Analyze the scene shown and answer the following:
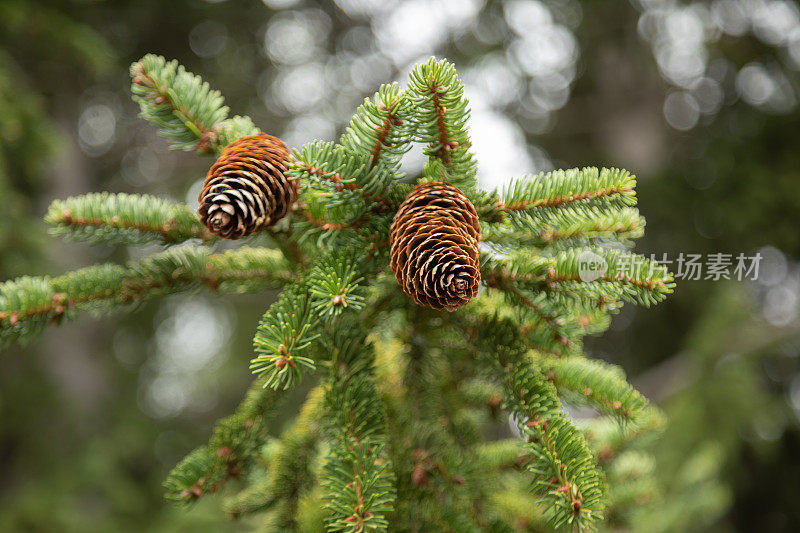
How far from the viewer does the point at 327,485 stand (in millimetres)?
684

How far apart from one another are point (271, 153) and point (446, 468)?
52 centimetres

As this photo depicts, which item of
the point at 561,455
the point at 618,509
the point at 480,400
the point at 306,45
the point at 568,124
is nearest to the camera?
the point at 561,455

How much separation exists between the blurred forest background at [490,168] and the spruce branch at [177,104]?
1.69 m

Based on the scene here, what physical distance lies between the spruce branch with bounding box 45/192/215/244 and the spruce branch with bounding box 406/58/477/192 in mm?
388

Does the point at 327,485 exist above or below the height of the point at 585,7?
below

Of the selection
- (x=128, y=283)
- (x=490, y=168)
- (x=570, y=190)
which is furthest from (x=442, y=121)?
(x=490, y=168)

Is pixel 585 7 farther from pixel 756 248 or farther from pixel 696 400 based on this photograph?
pixel 696 400

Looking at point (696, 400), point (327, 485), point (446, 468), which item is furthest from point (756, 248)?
point (327, 485)

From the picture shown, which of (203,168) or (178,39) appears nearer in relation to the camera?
(178,39)

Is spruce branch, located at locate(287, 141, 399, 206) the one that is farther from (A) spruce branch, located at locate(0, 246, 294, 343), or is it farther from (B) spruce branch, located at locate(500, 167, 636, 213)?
(A) spruce branch, located at locate(0, 246, 294, 343)

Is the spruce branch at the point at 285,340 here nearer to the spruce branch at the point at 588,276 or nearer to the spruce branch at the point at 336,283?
the spruce branch at the point at 336,283

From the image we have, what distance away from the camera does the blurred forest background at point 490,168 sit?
2947 millimetres

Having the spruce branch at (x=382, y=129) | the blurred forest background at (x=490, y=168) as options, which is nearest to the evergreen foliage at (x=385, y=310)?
the spruce branch at (x=382, y=129)

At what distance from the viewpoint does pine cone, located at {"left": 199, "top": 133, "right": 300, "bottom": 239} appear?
0.69 metres
